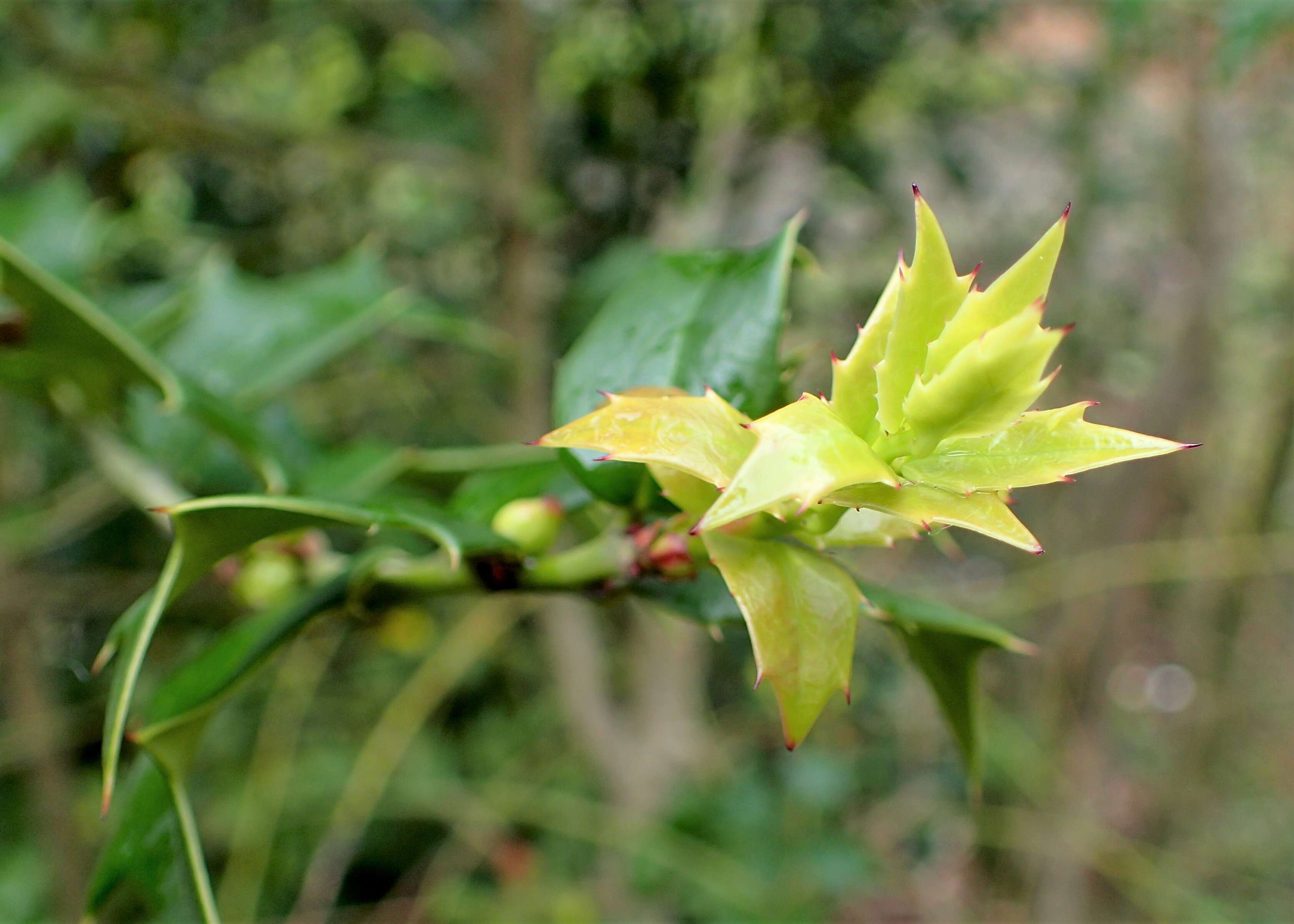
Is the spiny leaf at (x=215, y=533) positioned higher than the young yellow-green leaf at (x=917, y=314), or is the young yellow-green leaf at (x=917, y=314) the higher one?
the young yellow-green leaf at (x=917, y=314)

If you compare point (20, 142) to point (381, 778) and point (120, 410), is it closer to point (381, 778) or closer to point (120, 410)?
point (120, 410)

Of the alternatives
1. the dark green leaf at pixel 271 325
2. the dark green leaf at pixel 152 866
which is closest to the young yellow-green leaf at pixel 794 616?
the dark green leaf at pixel 152 866

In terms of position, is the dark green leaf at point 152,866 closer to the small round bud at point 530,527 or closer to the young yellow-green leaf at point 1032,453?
the small round bud at point 530,527

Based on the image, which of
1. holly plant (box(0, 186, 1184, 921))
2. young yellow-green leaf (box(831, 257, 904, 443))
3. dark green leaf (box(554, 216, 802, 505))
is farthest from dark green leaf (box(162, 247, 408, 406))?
young yellow-green leaf (box(831, 257, 904, 443))

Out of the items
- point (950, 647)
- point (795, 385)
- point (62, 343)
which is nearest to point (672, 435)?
point (950, 647)

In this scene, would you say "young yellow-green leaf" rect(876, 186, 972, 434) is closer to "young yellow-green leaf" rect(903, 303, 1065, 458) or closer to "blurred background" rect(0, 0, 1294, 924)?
"young yellow-green leaf" rect(903, 303, 1065, 458)

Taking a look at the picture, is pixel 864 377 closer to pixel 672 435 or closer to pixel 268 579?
pixel 672 435
